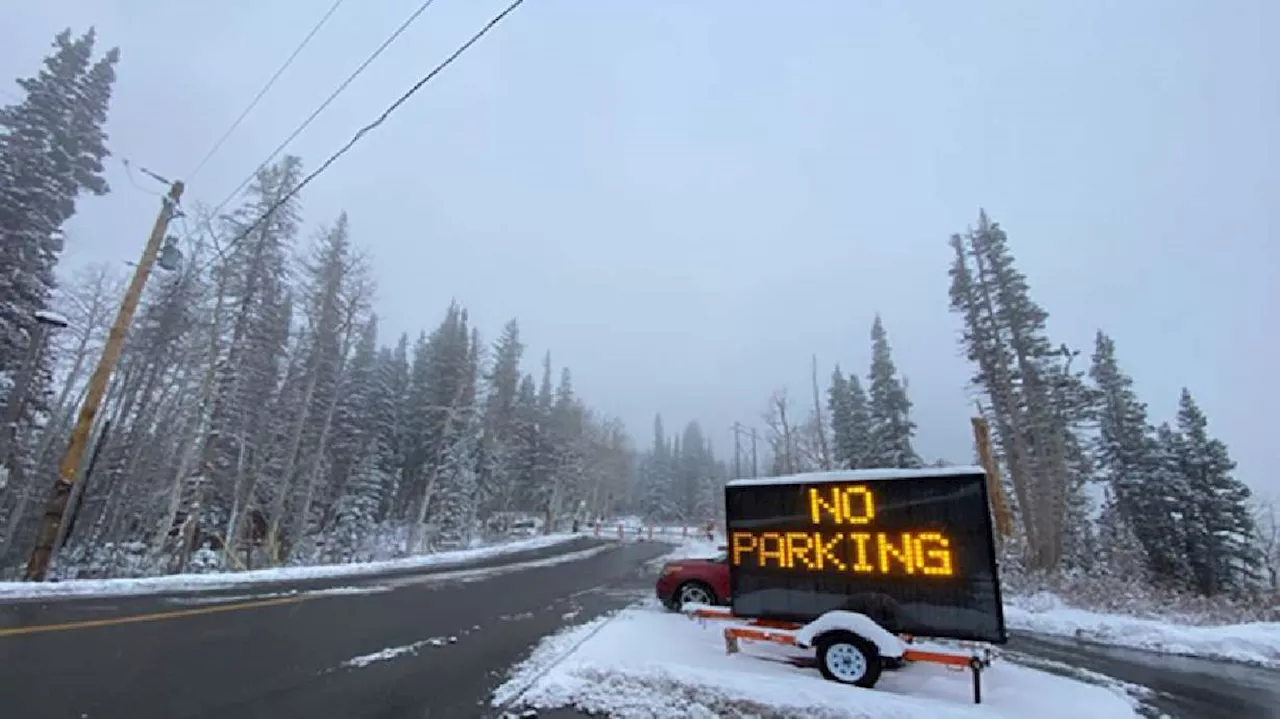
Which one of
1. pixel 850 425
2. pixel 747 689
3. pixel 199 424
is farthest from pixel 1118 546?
pixel 199 424

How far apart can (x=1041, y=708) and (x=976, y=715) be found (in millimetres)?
1113

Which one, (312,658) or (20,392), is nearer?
(312,658)

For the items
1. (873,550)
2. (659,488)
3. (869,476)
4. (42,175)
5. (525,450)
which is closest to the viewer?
(873,550)

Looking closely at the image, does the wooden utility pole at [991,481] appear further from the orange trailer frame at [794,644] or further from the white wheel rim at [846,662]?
the white wheel rim at [846,662]

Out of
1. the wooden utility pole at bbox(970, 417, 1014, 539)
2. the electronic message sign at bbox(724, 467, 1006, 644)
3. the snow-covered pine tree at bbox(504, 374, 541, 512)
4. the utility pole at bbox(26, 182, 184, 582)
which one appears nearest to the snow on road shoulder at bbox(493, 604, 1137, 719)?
the electronic message sign at bbox(724, 467, 1006, 644)

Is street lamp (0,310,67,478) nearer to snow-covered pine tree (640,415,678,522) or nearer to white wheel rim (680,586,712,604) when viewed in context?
white wheel rim (680,586,712,604)

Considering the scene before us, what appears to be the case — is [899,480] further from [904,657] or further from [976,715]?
[976,715]

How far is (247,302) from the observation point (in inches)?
867

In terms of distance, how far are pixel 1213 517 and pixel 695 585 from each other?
31.6m

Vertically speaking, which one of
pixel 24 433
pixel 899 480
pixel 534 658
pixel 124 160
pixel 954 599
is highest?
pixel 124 160

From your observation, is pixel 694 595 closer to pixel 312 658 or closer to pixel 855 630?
pixel 855 630

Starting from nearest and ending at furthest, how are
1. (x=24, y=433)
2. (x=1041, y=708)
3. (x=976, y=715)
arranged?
(x=976, y=715) < (x=1041, y=708) < (x=24, y=433)

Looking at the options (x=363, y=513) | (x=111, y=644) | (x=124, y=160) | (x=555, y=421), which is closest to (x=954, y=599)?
(x=111, y=644)

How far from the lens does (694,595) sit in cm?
1211
